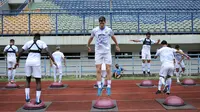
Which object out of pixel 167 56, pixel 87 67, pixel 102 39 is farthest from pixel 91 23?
pixel 102 39

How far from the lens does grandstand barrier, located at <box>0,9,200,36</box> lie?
19094 mm

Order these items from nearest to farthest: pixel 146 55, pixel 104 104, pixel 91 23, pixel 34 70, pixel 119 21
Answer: pixel 104 104, pixel 34 70, pixel 146 55, pixel 91 23, pixel 119 21

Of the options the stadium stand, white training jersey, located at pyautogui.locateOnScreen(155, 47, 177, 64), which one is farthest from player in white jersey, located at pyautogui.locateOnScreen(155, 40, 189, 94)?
the stadium stand

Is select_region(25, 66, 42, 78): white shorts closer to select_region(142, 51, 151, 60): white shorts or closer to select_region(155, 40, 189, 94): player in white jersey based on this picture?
select_region(155, 40, 189, 94): player in white jersey

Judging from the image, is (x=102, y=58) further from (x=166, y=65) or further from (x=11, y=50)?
(x=11, y=50)

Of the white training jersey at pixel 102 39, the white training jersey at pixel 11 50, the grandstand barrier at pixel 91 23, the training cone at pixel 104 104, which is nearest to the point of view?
the training cone at pixel 104 104

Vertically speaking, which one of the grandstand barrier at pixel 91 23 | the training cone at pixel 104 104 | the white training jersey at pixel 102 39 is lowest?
the training cone at pixel 104 104

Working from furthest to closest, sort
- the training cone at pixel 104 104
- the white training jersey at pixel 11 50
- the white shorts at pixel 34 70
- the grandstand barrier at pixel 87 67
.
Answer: the grandstand barrier at pixel 87 67, the white training jersey at pixel 11 50, the white shorts at pixel 34 70, the training cone at pixel 104 104

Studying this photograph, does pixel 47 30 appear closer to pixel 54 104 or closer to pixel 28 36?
pixel 28 36

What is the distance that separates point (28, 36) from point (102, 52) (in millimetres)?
11478

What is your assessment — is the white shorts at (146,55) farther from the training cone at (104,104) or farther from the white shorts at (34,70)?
the white shorts at (34,70)

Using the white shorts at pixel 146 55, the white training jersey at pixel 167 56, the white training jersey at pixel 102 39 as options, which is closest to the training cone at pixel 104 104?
the white training jersey at pixel 102 39

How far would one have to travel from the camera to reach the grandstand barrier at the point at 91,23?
62.6 ft

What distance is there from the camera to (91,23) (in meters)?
20.8
